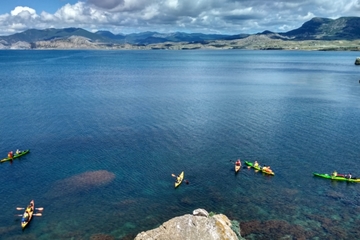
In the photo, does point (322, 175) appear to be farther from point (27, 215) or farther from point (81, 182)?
point (27, 215)

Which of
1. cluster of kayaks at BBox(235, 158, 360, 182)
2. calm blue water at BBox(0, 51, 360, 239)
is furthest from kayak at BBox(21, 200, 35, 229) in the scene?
cluster of kayaks at BBox(235, 158, 360, 182)

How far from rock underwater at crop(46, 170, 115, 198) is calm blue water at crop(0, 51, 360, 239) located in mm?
192

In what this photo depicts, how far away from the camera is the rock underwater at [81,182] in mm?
58500

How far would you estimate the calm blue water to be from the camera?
5062 cm

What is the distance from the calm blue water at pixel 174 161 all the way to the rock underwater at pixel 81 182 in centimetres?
19

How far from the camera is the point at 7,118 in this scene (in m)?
103

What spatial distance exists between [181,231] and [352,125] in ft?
253

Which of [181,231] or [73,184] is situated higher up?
[181,231]

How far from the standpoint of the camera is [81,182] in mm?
61750


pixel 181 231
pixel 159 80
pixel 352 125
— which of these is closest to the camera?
pixel 181 231

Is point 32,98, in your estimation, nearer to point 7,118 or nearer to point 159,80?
point 7,118

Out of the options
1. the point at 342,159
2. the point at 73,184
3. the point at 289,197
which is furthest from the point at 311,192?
the point at 73,184

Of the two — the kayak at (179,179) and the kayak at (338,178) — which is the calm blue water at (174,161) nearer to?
the kayak at (179,179)

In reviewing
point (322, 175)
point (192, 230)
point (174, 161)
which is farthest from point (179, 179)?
point (322, 175)
